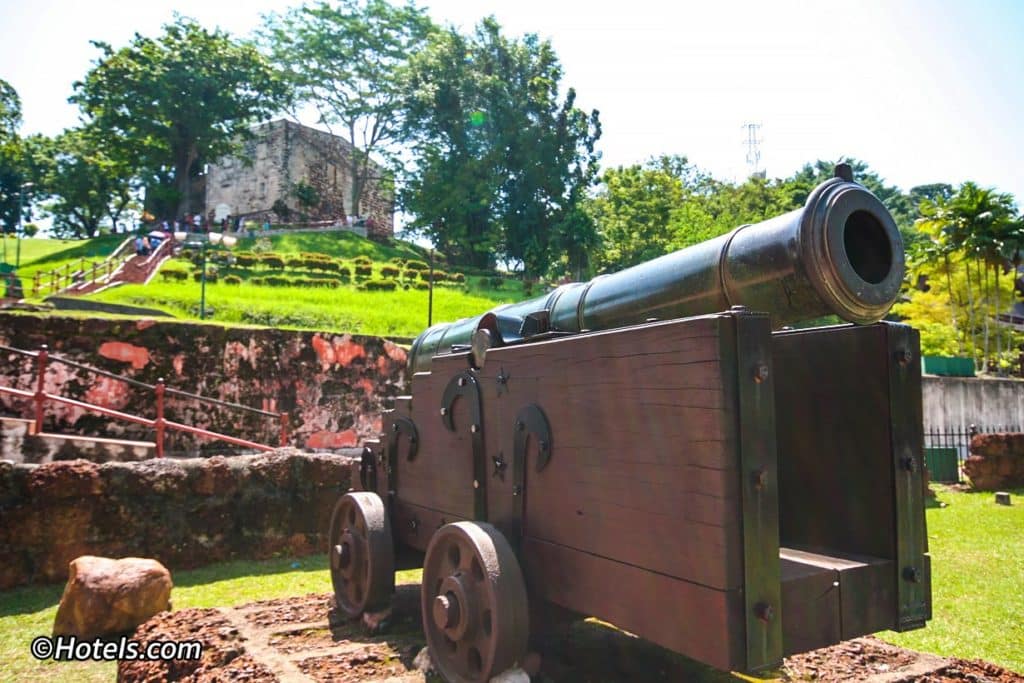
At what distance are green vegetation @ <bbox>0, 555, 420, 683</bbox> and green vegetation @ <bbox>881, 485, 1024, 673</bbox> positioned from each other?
3708 mm

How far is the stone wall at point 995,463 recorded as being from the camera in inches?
530

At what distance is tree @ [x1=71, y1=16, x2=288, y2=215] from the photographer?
127ft

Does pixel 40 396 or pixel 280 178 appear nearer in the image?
pixel 40 396

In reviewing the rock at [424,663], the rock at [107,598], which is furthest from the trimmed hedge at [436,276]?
the rock at [424,663]

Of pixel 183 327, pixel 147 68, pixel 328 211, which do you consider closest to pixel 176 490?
pixel 183 327

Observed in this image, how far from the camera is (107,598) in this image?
4.58 m

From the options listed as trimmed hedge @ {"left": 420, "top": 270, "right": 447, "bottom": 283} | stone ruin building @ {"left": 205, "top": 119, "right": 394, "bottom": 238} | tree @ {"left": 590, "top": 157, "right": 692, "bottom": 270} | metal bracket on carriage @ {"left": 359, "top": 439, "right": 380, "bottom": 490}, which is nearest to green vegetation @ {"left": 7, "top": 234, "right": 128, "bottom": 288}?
stone ruin building @ {"left": 205, "top": 119, "right": 394, "bottom": 238}

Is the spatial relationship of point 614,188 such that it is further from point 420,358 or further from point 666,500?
point 666,500

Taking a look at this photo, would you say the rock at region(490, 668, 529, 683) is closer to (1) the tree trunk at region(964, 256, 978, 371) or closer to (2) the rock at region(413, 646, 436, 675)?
(2) the rock at region(413, 646, 436, 675)

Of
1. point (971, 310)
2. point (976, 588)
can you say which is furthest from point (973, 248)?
point (976, 588)

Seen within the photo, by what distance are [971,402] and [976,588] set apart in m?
16.1

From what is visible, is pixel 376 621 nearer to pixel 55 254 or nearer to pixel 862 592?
pixel 862 592

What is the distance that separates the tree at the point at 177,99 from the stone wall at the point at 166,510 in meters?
38.1

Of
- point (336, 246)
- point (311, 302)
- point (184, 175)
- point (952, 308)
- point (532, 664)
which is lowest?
point (532, 664)
